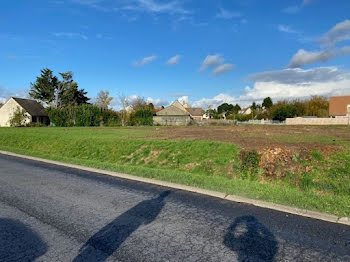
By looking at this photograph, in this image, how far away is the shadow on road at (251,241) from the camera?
342 centimetres

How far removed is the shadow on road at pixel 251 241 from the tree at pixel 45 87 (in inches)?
2593

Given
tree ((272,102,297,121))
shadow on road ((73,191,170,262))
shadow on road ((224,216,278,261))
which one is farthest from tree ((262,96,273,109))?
shadow on road ((224,216,278,261))

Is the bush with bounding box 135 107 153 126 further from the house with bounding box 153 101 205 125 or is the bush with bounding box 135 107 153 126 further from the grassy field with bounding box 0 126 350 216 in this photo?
the grassy field with bounding box 0 126 350 216

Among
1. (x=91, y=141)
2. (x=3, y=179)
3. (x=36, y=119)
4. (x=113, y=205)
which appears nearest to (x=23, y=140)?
(x=91, y=141)

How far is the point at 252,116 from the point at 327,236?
7667cm

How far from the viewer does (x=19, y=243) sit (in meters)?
3.80

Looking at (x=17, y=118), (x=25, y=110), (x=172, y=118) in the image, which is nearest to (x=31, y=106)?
(x=25, y=110)

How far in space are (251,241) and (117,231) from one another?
219 cm

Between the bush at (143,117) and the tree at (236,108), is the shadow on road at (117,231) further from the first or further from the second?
the tree at (236,108)

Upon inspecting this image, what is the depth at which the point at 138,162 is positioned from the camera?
11.4m

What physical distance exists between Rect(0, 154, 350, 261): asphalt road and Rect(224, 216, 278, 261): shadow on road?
0.04ft

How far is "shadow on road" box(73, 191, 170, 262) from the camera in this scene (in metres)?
3.47

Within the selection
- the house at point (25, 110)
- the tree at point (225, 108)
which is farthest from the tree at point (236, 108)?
the house at point (25, 110)

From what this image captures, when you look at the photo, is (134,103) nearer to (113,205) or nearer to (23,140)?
(23,140)
